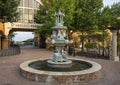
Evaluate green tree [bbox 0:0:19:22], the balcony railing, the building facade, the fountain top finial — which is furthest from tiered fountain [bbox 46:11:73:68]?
the building facade

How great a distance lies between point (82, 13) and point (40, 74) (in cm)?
1854

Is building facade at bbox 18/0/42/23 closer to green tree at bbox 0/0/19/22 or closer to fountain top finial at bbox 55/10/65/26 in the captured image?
green tree at bbox 0/0/19/22

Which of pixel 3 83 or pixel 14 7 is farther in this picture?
pixel 14 7

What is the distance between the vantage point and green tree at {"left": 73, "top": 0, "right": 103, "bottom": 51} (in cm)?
2587

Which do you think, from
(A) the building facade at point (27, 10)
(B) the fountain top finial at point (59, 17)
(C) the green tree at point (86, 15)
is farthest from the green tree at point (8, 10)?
(A) the building facade at point (27, 10)

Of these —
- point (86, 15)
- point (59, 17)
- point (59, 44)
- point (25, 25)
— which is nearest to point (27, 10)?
point (25, 25)

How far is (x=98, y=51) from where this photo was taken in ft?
71.4

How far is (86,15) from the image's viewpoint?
26.2m

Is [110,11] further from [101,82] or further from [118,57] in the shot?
[101,82]

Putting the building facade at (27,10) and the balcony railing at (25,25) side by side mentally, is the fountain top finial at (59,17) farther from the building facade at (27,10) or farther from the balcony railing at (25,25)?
the building facade at (27,10)

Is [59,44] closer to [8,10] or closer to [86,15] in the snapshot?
[8,10]

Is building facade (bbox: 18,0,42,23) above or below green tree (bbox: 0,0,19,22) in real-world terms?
above

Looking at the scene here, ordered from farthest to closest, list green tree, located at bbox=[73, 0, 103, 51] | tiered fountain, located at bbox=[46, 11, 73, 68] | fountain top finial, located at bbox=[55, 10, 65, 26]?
green tree, located at bbox=[73, 0, 103, 51] < fountain top finial, located at bbox=[55, 10, 65, 26] < tiered fountain, located at bbox=[46, 11, 73, 68]

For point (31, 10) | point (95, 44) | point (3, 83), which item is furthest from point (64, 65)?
point (31, 10)
